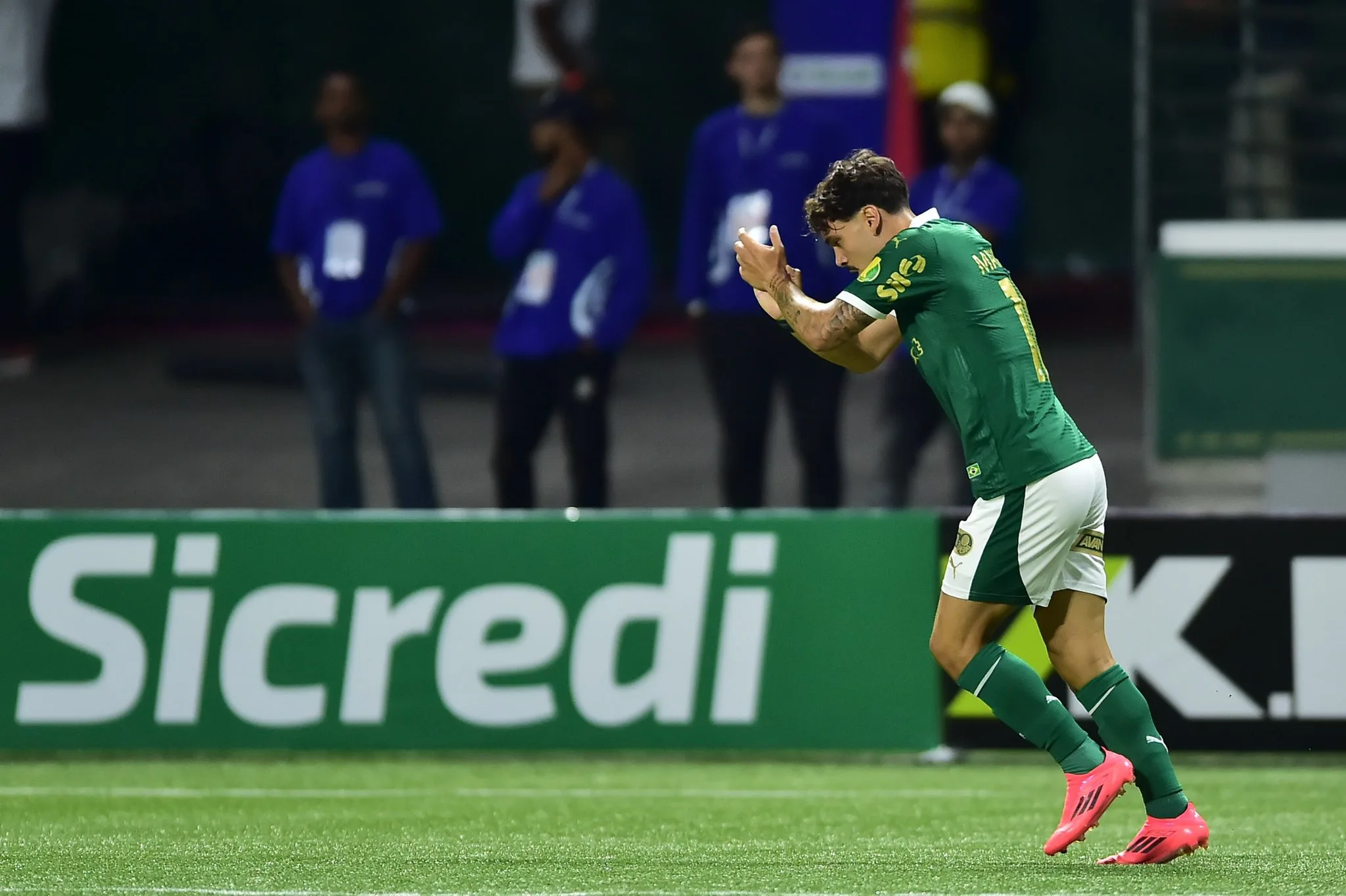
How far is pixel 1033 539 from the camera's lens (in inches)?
254

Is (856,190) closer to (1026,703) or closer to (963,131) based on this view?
(1026,703)

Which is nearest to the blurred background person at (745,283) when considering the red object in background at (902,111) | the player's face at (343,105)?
the player's face at (343,105)

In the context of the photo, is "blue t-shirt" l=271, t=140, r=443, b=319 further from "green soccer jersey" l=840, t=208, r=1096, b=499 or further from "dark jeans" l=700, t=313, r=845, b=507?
"green soccer jersey" l=840, t=208, r=1096, b=499

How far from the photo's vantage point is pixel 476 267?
59.4 ft

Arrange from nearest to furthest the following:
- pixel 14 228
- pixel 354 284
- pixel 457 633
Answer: pixel 457 633, pixel 354 284, pixel 14 228

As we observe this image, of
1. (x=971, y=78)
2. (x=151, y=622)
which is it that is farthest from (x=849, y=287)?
(x=971, y=78)

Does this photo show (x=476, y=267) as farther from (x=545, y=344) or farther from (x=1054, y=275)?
(x=545, y=344)

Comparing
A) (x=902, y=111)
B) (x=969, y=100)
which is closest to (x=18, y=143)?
(x=902, y=111)

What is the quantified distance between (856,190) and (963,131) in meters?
4.95

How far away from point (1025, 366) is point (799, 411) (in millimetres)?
4620

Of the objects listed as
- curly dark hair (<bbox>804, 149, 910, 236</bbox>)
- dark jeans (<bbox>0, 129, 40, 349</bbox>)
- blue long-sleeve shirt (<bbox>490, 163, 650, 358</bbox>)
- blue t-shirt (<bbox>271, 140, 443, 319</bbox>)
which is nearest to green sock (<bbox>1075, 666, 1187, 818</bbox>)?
curly dark hair (<bbox>804, 149, 910, 236</bbox>)

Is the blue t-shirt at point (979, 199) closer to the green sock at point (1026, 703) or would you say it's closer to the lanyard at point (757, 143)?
the lanyard at point (757, 143)

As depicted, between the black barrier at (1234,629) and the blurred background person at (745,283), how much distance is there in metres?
2.00

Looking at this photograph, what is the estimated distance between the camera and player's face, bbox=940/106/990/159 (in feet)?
37.3
